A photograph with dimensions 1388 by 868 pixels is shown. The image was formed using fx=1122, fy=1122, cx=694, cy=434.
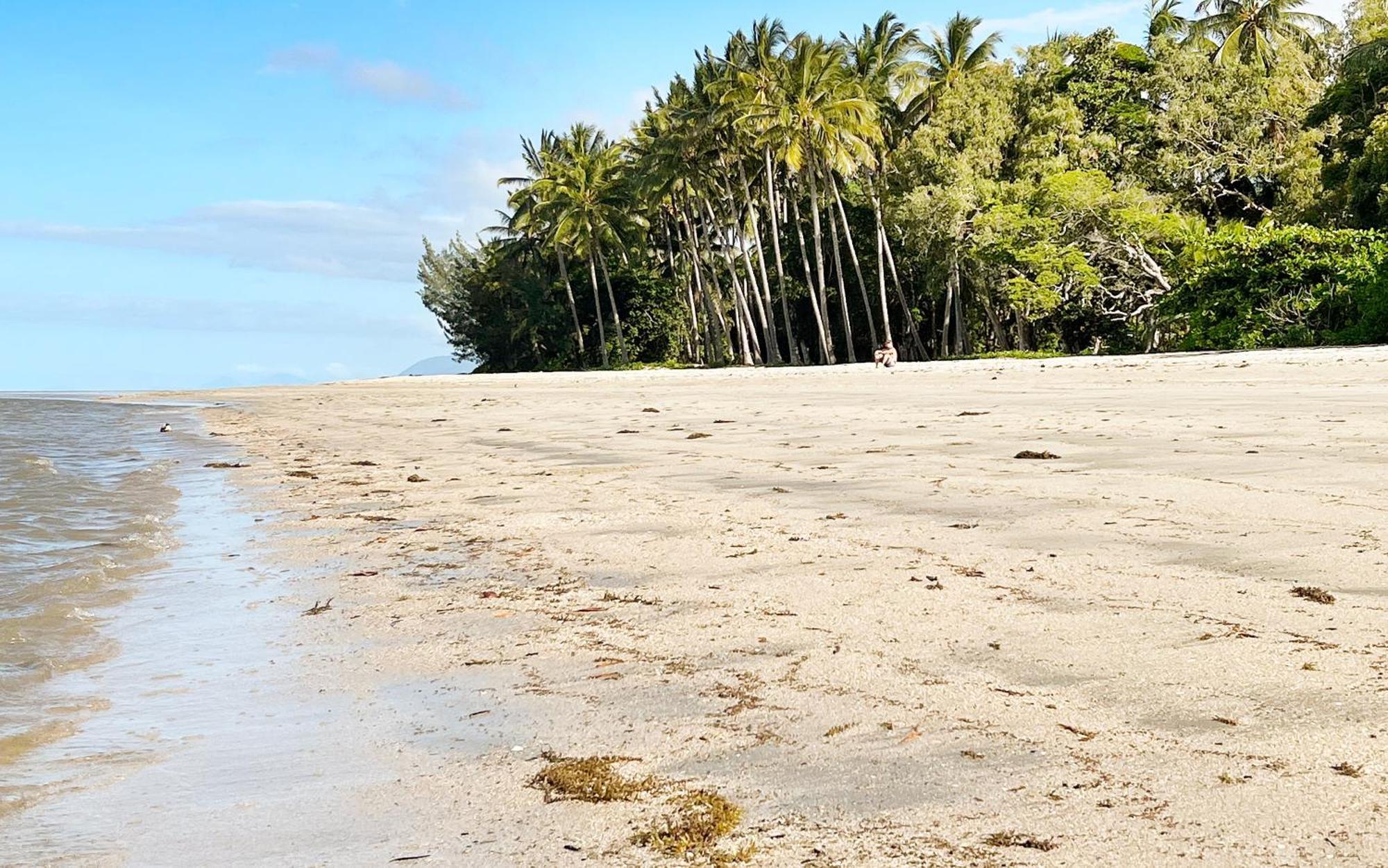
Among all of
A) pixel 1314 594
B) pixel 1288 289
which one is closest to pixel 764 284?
pixel 1288 289

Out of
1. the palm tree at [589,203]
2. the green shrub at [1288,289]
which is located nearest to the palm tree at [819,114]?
the green shrub at [1288,289]

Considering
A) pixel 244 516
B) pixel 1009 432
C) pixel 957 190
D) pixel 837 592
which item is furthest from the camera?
pixel 957 190

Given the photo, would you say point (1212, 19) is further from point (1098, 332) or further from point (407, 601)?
point (407, 601)

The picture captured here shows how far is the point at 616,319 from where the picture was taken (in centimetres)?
5259

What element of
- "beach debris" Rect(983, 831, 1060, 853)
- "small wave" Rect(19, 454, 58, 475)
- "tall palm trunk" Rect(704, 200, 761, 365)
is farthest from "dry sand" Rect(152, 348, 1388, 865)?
"tall palm trunk" Rect(704, 200, 761, 365)

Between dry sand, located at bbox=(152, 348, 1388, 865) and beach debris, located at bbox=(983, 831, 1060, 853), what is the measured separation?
1 centimetres

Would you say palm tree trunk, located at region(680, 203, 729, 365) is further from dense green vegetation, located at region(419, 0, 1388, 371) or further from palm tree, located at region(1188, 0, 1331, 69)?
palm tree, located at region(1188, 0, 1331, 69)

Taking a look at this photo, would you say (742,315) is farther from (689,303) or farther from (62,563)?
(62,563)

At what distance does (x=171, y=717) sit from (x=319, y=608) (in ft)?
4.37

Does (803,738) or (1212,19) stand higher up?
(1212,19)

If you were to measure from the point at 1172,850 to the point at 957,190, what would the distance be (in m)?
33.1

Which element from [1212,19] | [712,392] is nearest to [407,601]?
[712,392]

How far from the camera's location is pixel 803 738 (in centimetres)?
261

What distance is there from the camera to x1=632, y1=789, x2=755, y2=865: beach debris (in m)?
2.04
